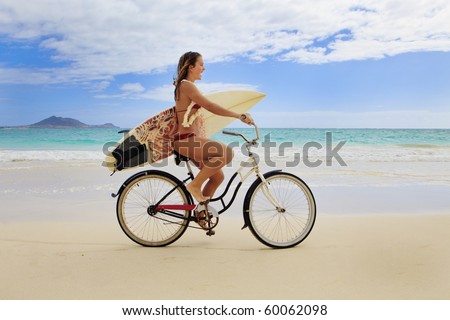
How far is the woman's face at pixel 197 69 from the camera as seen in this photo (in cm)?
380

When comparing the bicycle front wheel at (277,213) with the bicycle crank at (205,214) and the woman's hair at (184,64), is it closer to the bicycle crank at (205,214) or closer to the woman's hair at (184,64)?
the bicycle crank at (205,214)

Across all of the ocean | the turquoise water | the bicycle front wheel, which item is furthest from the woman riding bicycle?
the turquoise water

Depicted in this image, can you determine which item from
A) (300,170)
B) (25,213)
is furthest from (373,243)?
(300,170)

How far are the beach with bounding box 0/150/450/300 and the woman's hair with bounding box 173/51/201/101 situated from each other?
151 centimetres

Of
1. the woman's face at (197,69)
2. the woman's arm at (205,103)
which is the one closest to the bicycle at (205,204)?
the woman's arm at (205,103)

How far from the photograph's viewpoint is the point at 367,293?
2982 mm

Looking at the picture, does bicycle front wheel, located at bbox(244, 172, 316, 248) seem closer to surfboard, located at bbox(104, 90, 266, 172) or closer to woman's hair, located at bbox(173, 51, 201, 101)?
surfboard, located at bbox(104, 90, 266, 172)

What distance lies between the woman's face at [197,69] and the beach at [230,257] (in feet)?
5.18

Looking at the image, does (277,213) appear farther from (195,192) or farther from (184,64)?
(184,64)

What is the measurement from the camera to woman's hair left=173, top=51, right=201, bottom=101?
3.80 m
